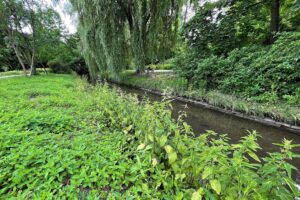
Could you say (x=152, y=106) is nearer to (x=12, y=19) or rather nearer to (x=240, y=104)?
(x=240, y=104)

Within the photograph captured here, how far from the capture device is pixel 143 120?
2014mm

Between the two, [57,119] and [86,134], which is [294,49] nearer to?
[86,134]

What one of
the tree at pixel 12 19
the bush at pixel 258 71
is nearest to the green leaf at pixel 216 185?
the bush at pixel 258 71

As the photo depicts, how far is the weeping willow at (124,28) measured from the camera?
742cm

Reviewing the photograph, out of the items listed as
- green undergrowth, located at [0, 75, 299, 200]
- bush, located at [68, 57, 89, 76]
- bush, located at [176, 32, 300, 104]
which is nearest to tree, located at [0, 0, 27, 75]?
bush, located at [68, 57, 89, 76]

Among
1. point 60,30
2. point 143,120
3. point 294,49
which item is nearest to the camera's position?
point 143,120

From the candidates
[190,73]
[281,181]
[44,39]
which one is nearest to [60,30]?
[44,39]

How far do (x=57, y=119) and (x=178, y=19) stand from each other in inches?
307

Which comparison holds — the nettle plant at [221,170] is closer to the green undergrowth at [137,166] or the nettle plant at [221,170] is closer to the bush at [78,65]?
the green undergrowth at [137,166]

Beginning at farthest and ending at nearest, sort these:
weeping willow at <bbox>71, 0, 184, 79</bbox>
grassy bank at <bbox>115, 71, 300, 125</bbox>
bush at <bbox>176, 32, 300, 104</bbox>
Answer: weeping willow at <bbox>71, 0, 184, 79</bbox> → bush at <bbox>176, 32, 300, 104</bbox> → grassy bank at <bbox>115, 71, 300, 125</bbox>

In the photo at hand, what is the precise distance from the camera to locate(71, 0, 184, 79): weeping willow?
292 inches

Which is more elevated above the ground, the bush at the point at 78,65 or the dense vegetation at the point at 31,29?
the dense vegetation at the point at 31,29

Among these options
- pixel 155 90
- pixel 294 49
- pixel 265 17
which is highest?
pixel 265 17

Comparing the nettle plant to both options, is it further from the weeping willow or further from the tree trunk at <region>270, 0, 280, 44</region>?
the tree trunk at <region>270, 0, 280, 44</region>
